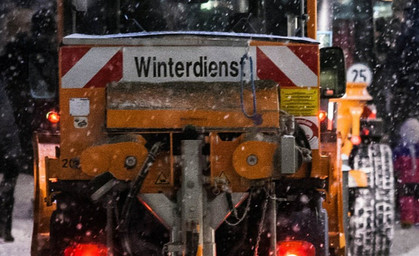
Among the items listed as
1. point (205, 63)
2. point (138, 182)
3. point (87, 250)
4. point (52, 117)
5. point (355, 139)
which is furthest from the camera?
point (355, 139)

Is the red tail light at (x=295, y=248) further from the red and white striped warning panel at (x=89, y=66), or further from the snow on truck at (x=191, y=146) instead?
the red and white striped warning panel at (x=89, y=66)

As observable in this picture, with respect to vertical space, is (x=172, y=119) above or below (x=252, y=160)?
above

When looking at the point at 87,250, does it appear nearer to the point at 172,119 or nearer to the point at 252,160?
the point at 172,119

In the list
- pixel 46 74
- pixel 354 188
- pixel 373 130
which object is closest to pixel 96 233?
pixel 46 74

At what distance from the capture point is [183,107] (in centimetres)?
408

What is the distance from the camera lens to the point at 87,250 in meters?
4.26

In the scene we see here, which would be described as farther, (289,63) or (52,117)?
(52,117)

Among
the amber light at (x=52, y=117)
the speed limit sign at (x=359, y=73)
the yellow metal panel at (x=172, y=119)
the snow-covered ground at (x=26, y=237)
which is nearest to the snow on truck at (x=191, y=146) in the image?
the yellow metal panel at (x=172, y=119)

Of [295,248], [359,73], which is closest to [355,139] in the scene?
[359,73]

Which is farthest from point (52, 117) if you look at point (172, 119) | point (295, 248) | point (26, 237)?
point (295, 248)

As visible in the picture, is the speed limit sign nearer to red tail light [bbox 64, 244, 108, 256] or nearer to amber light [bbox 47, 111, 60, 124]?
amber light [bbox 47, 111, 60, 124]

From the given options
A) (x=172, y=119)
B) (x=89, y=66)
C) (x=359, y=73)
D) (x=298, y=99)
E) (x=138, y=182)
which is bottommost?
(x=138, y=182)

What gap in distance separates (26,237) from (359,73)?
4.79 m

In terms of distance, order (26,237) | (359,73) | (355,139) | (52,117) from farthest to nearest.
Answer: (359,73), (26,237), (355,139), (52,117)
